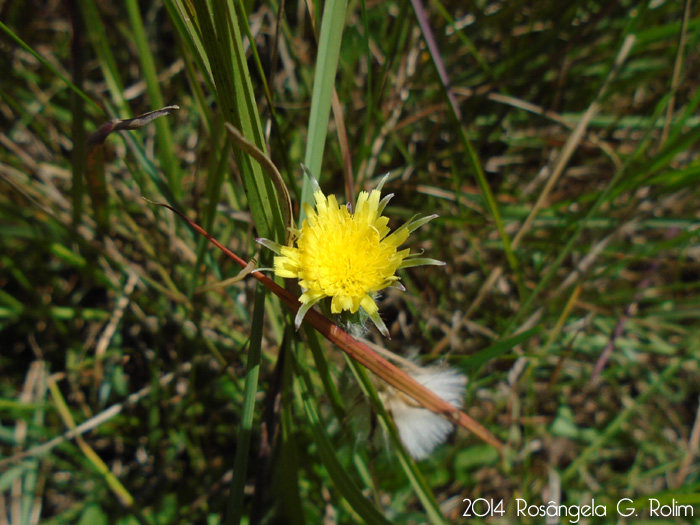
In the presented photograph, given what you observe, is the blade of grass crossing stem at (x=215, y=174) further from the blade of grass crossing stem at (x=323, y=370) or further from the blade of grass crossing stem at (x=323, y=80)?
the blade of grass crossing stem at (x=323, y=370)

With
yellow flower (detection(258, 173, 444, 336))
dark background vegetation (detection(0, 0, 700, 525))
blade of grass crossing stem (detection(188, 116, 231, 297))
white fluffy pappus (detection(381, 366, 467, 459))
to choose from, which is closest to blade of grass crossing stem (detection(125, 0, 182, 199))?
dark background vegetation (detection(0, 0, 700, 525))

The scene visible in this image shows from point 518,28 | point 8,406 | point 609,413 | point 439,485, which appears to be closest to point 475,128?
point 518,28

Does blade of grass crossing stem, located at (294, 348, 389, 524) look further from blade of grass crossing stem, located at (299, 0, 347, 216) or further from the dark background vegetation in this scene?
blade of grass crossing stem, located at (299, 0, 347, 216)

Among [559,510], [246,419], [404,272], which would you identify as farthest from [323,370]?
[559,510]

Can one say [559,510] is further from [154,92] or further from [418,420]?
[154,92]

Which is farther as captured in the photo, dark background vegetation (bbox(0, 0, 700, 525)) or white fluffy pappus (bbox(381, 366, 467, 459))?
dark background vegetation (bbox(0, 0, 700, 525))

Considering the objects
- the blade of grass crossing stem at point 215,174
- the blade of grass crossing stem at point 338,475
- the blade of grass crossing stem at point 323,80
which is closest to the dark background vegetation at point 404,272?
the blade of grass crossing stem at point 215,174
